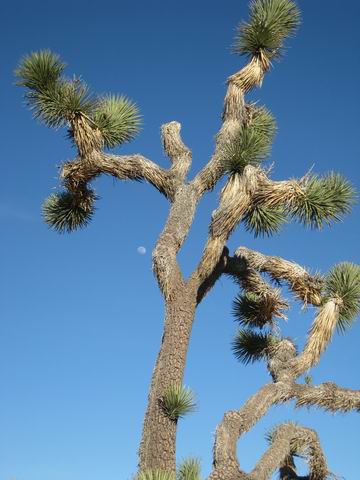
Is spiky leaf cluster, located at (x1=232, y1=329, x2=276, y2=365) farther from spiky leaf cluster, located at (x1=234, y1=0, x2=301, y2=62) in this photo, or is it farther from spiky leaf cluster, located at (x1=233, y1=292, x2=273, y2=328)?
spiky leaf cluster, located at (x1=234, y1=0, x2=301, y2=62)

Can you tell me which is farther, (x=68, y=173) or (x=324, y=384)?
(x=68, y=173)

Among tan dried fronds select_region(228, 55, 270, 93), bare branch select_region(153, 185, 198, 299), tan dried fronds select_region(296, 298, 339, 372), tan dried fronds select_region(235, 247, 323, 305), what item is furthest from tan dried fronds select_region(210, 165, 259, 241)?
tan dried fronds select_region(228, 55, 270, 93)

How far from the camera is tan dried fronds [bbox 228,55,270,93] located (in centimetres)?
1112

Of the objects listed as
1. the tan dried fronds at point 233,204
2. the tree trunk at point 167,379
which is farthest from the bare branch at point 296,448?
Answer: the tan dried fronds at point 233,204

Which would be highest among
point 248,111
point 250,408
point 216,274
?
point 248,111

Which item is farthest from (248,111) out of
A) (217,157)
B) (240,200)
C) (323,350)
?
(323,350)

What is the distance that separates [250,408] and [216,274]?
74.2 inches

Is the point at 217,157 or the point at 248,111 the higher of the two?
the point at 248,111

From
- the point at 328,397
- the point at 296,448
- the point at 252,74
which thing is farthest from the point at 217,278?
the point at 252,74

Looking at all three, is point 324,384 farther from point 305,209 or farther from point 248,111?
point 248,111

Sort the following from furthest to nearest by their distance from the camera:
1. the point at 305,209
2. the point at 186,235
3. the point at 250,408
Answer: the point at 305,209 → the point at 186,235 → the point at 250,408

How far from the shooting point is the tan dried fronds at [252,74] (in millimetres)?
11117

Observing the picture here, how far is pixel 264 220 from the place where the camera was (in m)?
11.1

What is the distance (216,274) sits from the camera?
10102 millimetres
